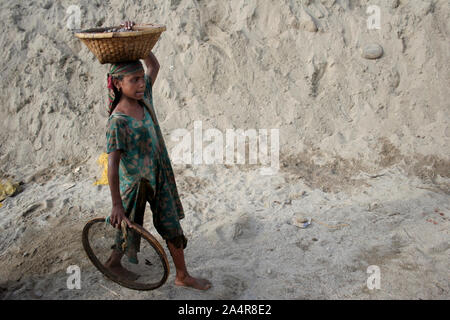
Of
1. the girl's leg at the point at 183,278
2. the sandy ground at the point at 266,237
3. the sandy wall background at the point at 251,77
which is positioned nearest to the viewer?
the girl's leg at the point at 183,278

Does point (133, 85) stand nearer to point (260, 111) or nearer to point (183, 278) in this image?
point (183, 278)

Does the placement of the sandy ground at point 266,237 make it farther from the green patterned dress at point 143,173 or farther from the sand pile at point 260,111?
the green patterned dress at point 143,173

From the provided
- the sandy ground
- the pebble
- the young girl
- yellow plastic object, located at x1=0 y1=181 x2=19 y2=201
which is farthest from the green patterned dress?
the pebble

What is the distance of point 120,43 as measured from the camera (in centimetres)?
229

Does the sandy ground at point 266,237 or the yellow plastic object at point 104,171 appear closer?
the sandy ground at point 266,237

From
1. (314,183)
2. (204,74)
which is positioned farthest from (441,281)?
(204,74)

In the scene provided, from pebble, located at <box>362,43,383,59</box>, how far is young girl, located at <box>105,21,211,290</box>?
3352mm

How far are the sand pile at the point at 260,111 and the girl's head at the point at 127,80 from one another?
1.56m

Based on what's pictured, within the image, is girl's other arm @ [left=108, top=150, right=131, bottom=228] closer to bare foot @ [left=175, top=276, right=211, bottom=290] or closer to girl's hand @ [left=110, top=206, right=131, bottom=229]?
girl's hand @ [left=110, top=206, right=131, bottom=229]

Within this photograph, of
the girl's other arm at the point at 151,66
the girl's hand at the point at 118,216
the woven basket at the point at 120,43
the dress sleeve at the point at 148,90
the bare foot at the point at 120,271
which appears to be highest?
the woven basket at the point at 120,43

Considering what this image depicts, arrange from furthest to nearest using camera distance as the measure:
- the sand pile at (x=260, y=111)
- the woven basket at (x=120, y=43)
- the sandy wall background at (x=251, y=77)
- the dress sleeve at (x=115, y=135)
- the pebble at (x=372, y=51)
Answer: the pebble at (x=372, y=51) → the sandy wall background at (x=251, y=77) → the sand pile at (x=260, y=111) → the dress sleeve at (x=115, y=135) → the woven basket at (x=120, y=43)

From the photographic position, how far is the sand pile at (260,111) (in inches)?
152

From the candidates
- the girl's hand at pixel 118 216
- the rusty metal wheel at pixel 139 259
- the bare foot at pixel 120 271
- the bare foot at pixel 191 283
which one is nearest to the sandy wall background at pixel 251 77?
the rusty metal wheel at pixel 139 259

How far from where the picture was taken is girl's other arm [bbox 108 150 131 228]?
242cm
